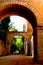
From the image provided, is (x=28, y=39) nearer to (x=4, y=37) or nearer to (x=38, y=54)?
(x=4, y=37)

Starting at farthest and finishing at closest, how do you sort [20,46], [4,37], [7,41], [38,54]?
[20,46] < [7,41] < [4,37] < [38,54]

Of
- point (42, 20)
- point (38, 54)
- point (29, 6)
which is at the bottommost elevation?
point (38, 54)

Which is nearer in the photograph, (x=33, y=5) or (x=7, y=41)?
(x=33, y=5)

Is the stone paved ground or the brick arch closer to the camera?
the stone paved ground

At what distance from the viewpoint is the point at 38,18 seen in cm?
1056

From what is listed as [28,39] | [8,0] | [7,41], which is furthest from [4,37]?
[8,0]

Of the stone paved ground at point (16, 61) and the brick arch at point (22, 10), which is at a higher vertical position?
the brick arch at point (22, 10)

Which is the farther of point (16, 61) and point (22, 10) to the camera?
point (22, 10)

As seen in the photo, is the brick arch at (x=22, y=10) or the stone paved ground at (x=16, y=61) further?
the brick arch at (x=22, y=10)

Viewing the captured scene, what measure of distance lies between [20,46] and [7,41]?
12729 millimetres

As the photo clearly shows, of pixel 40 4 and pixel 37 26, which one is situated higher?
pixel 40 4

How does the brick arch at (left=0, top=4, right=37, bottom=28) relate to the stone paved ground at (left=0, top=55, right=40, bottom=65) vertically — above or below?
above

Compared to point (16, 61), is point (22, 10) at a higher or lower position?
higher

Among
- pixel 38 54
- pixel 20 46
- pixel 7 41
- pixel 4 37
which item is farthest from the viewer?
pixel 20 46
